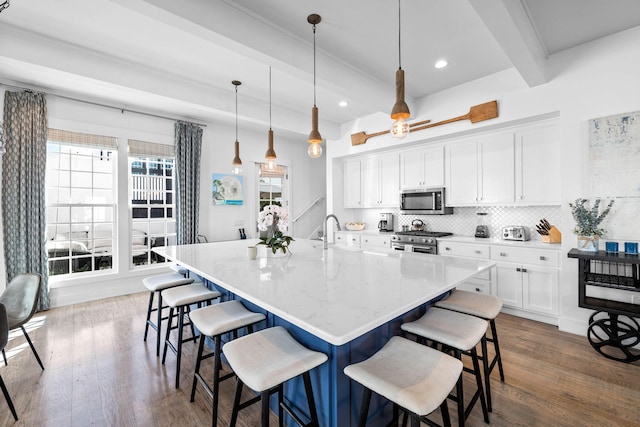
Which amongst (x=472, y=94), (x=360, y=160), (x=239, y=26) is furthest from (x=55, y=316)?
(x=472, y=94)

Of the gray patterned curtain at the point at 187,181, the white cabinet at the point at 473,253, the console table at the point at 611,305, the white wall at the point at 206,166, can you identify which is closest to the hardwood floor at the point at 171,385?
the console table at the point at 611,305

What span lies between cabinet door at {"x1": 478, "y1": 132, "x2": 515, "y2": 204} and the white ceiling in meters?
0.75

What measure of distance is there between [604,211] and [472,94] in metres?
1.91

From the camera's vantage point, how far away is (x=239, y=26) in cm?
230

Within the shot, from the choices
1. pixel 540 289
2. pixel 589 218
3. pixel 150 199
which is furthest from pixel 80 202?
pixel 589 218

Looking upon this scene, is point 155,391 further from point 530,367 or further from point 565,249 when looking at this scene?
point 565,249

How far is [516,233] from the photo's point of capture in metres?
3.66

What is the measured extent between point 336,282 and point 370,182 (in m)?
3.76

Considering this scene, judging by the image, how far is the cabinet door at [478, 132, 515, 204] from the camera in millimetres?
3643

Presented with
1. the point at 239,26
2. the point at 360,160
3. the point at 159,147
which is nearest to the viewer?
the point at 239,26

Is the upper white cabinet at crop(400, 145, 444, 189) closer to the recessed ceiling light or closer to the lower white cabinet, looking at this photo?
the lower white cabinet

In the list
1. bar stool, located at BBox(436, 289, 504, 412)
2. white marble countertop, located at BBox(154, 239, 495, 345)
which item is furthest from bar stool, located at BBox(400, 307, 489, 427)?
white marble countertop, located at BBox(154, 239, 495, 345)

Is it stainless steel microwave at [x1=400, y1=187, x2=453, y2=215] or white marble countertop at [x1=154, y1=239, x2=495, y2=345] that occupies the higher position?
stainless steel microwave at [x1=400, y1=187, x2=453, y2=215]

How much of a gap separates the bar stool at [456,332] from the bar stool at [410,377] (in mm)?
208
